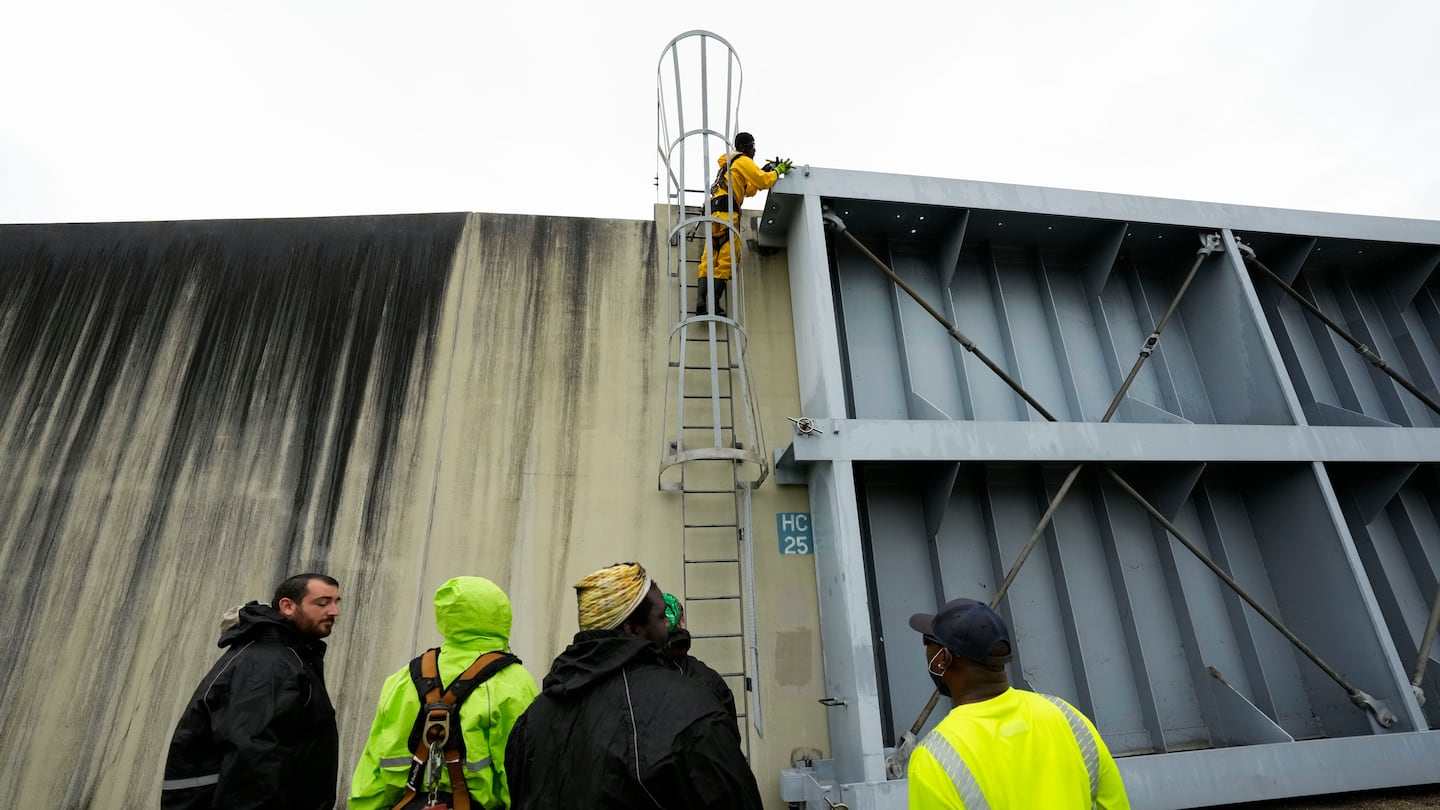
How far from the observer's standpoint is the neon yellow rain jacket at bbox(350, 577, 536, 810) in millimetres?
2836

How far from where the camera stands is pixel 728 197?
5953 millimetres

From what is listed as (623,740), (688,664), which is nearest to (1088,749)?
(623,740)

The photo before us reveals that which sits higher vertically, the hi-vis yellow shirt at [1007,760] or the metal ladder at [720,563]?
the metal ladder at [720,563]

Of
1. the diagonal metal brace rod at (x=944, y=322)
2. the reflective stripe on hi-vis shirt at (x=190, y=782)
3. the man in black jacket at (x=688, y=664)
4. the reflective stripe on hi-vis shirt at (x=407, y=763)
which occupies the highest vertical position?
the diagonal metal brace rod at (x=944, y=322)

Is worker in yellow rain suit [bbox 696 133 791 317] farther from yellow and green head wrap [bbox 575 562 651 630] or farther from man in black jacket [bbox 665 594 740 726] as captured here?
yellow and green head wrap [bbox 575 562 651 630]

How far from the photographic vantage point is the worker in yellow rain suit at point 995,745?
1.88 meters

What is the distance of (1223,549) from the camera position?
605 cm

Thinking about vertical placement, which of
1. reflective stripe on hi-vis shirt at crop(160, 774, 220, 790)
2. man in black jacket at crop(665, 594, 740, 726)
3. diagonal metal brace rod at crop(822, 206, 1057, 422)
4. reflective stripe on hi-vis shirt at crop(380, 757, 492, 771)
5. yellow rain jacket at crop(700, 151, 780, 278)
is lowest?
reflective stripe on hi-vis shirt at crop(160, 774, 220, 790)

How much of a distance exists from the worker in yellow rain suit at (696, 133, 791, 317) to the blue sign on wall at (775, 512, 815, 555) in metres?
1.95

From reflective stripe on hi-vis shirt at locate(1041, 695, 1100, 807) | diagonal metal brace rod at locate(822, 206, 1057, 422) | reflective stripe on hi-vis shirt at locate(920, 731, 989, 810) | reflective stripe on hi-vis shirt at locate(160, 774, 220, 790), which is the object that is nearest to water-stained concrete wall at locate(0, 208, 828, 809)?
Answer: diagonal metal brace rod at locate(822, 206, 1057, 422)

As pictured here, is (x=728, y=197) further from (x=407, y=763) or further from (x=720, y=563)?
(x=407, y=763)

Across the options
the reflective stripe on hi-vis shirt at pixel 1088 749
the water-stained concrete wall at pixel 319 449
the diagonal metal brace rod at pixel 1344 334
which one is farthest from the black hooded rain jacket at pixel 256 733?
the diagonal metal brace rod at pixel 1344 334

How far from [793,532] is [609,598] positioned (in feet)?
11.2

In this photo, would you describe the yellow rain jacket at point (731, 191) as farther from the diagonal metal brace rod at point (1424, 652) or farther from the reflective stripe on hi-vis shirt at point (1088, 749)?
the diagonal metal brace rod at point (1424, 652)
